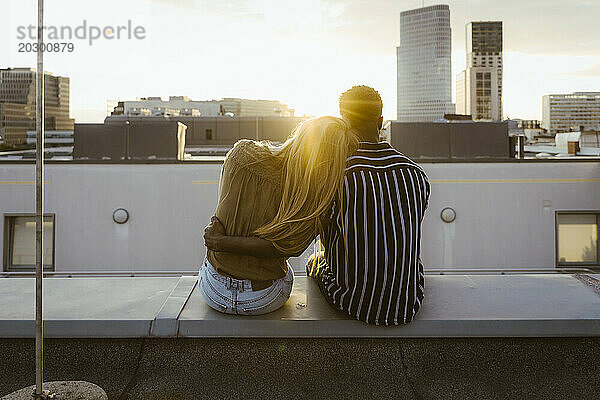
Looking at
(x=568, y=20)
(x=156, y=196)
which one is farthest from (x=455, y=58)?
(x=156, y=196)

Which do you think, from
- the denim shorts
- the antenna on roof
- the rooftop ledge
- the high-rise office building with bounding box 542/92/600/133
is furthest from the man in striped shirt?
the high-rise office building with bounding box 542/92/600/133

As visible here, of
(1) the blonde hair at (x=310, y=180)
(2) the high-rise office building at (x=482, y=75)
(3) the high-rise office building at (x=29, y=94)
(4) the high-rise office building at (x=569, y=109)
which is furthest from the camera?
(2) the high-rise office building at (x=482, y=75)

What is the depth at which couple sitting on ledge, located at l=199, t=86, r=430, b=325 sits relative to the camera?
7.73ft

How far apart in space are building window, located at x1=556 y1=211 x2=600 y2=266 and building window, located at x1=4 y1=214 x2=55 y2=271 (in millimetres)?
9277

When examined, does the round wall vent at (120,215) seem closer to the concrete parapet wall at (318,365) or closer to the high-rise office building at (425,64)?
the concrete parapet wall at (318,365)

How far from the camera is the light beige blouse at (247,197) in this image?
2393 mm

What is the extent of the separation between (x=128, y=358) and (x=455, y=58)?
21082 cm

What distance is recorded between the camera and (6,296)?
121 inches

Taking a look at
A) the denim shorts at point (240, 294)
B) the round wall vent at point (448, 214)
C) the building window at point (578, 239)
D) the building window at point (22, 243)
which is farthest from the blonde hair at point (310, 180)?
the building window at point (578, 239)

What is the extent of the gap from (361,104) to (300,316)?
99 cm

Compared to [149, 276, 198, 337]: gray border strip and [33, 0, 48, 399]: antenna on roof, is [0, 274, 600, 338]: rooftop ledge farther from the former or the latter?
[33, 0, 48, 399]: antenna on roof

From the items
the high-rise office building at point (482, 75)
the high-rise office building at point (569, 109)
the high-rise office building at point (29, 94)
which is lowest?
the high-rise office building at point (29, 94)

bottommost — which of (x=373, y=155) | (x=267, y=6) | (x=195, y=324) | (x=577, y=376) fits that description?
(x=577, y=376)

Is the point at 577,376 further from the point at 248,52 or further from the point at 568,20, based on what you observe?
the point at 568,20
